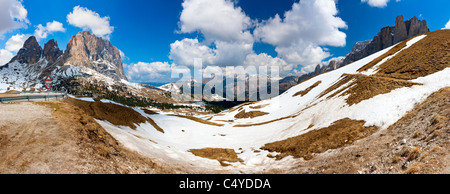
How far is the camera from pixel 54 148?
10930 millimetres

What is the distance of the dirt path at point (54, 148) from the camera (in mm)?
9500

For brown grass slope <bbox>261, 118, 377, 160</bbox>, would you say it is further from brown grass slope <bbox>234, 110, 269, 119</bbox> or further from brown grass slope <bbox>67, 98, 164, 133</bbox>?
brown grass slope <bbox>234, 110, 269, 119</bbox>

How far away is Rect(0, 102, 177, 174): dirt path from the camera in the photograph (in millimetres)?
9500

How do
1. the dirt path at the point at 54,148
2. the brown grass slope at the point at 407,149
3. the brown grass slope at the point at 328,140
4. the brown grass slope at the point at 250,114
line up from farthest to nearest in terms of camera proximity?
the brown grass slope at the point at 250,114
the brown grass slope at the point at 328,140
the dirt path at the point at 54,148
the brown grass slope at the point at 407,149

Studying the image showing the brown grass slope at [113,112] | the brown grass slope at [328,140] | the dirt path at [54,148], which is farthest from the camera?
the brown grass slope at [113,112]

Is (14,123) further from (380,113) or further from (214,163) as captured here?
(380,113)

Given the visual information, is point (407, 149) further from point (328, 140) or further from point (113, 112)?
point (113, 112)

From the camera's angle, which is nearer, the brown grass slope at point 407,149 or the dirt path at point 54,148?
the brown grass slope at point 407,149

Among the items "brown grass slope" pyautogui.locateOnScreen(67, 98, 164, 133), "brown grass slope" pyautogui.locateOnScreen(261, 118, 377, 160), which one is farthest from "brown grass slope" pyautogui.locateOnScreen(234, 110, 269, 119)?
→ "brown grass slope" pyautogui.locateOnScreen(261, 118, 377, 160)

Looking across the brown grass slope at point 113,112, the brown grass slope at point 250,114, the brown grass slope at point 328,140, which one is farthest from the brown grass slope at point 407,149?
the brown grass slope at point 250,114

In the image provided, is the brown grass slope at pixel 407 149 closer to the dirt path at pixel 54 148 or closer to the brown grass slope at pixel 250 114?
the dirt path at pixel 54 148
